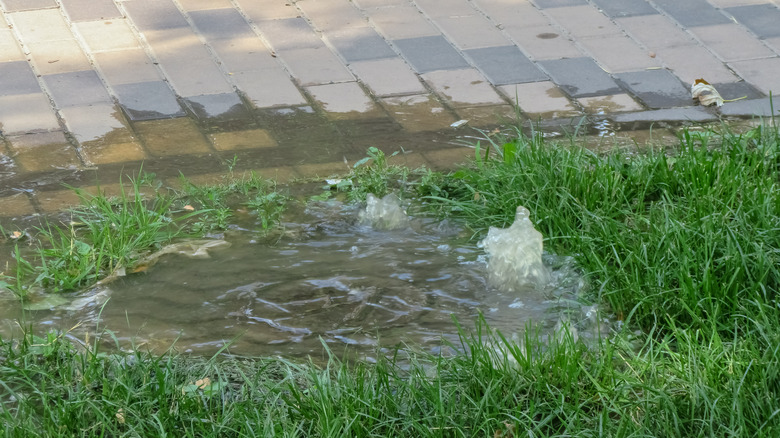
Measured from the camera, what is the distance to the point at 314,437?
98.6 inches

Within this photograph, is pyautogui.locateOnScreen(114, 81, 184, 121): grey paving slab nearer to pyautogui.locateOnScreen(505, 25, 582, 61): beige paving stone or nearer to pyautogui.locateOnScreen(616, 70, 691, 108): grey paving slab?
pyautogui.locateOnScreen(505, 25, 582, 61): beige paving stone

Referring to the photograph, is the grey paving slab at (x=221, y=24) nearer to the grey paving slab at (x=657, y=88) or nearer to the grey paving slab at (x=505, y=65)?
the grey paving slab at (x=505, y=65)

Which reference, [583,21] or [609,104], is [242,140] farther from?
[583,21]

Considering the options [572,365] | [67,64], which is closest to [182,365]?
[572,365]

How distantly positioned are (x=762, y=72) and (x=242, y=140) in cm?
274

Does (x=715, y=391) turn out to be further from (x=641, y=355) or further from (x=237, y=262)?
(x=237, y=262)

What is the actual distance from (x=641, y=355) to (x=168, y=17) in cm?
385

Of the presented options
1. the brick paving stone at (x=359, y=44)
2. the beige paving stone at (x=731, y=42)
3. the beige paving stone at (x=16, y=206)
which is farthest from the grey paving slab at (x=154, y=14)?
the beige paving stone at (x=731, y=42)

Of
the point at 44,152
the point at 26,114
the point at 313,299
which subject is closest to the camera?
the point at 313,299

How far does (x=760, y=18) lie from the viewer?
5.86 m

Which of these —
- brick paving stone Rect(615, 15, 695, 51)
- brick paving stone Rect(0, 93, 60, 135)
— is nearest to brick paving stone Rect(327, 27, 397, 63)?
brick paving stone Rect(615, 15, 695, 51)

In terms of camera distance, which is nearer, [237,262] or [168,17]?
[237,262]

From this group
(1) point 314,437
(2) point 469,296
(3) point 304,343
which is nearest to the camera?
(1) point 314,437

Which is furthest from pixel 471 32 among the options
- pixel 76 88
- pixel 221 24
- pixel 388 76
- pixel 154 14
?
pixel 76 88
